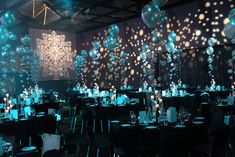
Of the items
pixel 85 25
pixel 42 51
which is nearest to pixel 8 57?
pixel 42 51

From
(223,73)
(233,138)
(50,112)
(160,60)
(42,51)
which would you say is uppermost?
(42,51)

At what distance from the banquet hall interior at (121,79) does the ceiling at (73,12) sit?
51 mm

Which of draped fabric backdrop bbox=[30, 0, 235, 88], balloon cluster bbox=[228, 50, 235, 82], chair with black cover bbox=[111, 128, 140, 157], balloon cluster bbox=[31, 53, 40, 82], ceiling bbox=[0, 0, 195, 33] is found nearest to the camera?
chair with black cover bbox=[111, 128, 140, 157]

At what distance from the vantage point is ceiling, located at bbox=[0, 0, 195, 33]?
427 inches

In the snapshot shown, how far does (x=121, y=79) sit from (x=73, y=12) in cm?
420

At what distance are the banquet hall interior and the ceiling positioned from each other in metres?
0.05

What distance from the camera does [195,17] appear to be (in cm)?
1083

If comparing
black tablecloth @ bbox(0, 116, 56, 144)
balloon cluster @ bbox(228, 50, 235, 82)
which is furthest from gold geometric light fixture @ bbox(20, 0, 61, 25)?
balloon cluster @ bbox(228, 50, 235, 82)

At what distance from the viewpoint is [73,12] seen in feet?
39.7

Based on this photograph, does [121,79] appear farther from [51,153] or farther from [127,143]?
[51,153]

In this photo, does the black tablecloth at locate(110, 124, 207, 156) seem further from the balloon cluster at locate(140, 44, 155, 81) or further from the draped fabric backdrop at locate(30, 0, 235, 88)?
the balloon cluster at locate(140, 44, 155, 81)

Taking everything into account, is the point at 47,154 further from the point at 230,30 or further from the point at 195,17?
the point at 195,17

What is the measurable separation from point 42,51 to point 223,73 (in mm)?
9593

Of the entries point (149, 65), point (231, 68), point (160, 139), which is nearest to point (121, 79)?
point (149, 65)
